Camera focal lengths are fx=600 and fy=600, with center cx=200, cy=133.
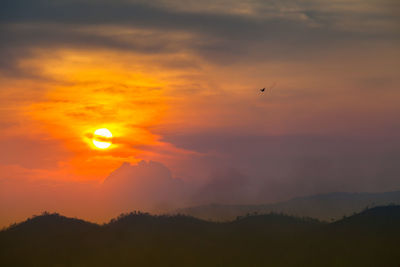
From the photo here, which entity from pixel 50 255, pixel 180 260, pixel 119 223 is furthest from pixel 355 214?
pixel 50 255

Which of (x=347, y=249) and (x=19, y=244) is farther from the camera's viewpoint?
(x=19, y=244)

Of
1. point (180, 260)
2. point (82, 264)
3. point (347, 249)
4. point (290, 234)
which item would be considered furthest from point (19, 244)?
point (347, 249)

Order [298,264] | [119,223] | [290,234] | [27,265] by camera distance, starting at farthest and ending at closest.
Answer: [119,223] → [290,234] → [27,265] → [298,264]

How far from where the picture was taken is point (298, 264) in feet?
274

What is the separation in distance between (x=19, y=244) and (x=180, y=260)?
28.9 m

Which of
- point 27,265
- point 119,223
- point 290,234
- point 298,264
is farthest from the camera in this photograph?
point 119,223

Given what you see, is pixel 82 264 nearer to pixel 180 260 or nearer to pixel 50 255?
pixel 50 255

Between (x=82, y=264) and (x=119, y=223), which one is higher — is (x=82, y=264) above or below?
below

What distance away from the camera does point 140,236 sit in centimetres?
9819

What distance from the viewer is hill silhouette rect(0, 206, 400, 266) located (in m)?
85.9

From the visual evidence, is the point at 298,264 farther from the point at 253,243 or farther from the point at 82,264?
the point at 82,264

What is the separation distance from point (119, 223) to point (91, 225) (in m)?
5.03

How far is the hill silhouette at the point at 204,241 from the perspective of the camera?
282 ft

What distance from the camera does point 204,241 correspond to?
95.5 metres
